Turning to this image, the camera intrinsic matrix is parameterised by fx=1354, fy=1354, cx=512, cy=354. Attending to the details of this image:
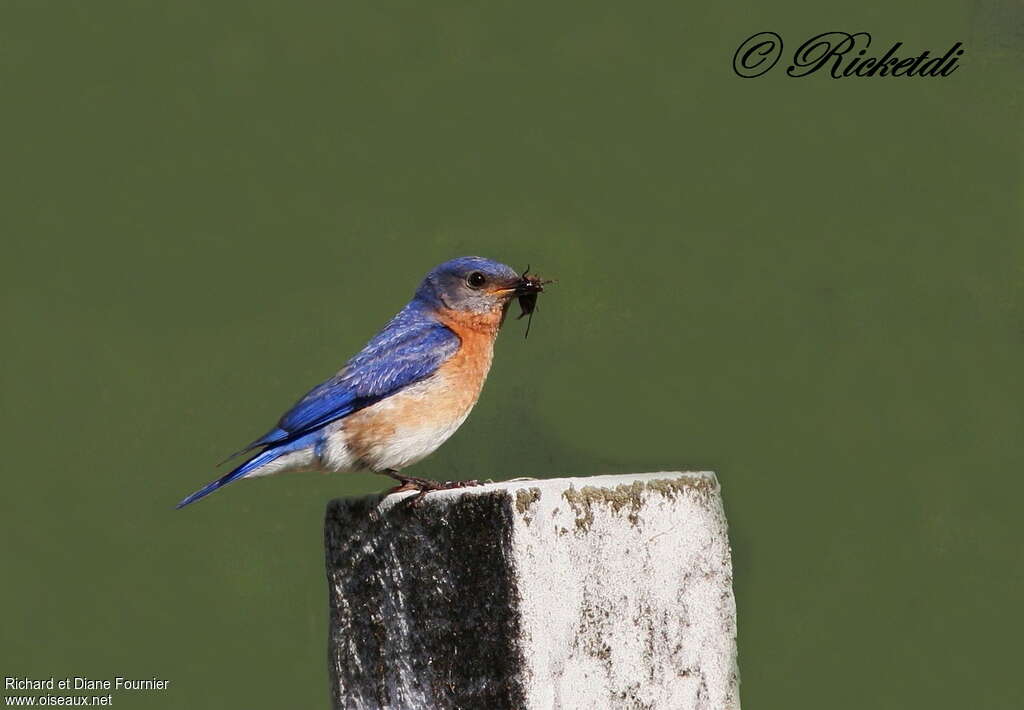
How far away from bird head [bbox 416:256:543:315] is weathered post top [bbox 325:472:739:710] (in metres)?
1.23

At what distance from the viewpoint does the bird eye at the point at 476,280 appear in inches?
225

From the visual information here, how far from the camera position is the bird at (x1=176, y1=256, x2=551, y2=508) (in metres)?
5.35

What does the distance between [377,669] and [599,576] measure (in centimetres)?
85

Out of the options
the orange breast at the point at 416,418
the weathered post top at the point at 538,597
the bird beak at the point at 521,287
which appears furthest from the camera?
the bird beak at the point at 521,287

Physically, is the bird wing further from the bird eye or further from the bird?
the bird eye

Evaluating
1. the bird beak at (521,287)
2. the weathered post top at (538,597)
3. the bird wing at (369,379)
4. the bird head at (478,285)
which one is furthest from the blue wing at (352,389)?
the weathered post top at (538,597)

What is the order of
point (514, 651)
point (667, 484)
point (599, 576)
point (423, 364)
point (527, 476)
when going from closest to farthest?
point (514, 651)
point (599, 576)
point (667, 484)
point (527, 476)
point (423, 364)

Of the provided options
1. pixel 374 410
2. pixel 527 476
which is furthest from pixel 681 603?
pixel 374 410

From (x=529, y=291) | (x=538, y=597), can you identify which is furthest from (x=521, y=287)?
(x=538, y=597)

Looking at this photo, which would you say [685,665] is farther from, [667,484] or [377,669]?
[377,669]

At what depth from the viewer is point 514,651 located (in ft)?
13.7

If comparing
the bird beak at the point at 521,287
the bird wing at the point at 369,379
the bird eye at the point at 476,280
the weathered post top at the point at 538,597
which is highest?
the bird eye at the point at 476,280

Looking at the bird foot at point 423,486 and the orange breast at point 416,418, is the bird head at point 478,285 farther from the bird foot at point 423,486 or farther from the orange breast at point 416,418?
the bird foot at point 423,486

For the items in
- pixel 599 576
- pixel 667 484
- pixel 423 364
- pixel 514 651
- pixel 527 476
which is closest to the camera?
pixel 514 651
